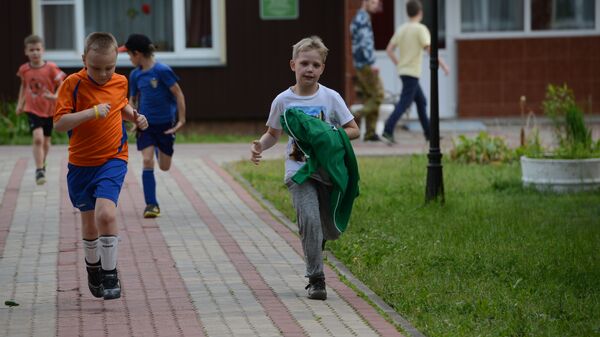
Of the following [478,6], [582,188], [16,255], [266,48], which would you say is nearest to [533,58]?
[478,6]

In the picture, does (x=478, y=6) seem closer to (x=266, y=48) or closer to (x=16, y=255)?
(x=266, y=48)

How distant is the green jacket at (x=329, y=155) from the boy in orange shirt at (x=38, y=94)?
21.4 ft

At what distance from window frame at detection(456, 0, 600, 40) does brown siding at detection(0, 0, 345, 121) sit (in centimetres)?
257

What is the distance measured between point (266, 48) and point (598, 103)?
5.79 meters

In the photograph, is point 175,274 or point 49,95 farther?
point 49,95

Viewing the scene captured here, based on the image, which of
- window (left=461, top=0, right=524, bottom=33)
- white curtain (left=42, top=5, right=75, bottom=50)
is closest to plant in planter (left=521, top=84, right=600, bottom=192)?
window (left=461, top=0, right=524, bottom=33)

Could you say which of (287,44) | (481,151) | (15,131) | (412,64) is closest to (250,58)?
(287,44)

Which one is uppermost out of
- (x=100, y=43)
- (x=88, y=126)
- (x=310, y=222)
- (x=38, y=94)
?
(x=100, y=43)

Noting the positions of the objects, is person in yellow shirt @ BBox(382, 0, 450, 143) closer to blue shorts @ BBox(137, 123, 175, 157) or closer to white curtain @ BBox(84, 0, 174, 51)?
white curtain @ BBox(84, 0, 174, 51)

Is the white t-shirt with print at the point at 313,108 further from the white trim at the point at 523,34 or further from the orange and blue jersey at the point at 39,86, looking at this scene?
the white trim at the point at 523,34

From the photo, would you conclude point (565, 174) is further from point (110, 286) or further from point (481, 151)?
point (110, 286)

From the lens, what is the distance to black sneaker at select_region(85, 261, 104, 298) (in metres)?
8.20

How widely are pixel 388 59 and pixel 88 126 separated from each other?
13.9m

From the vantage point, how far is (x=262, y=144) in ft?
27.3
